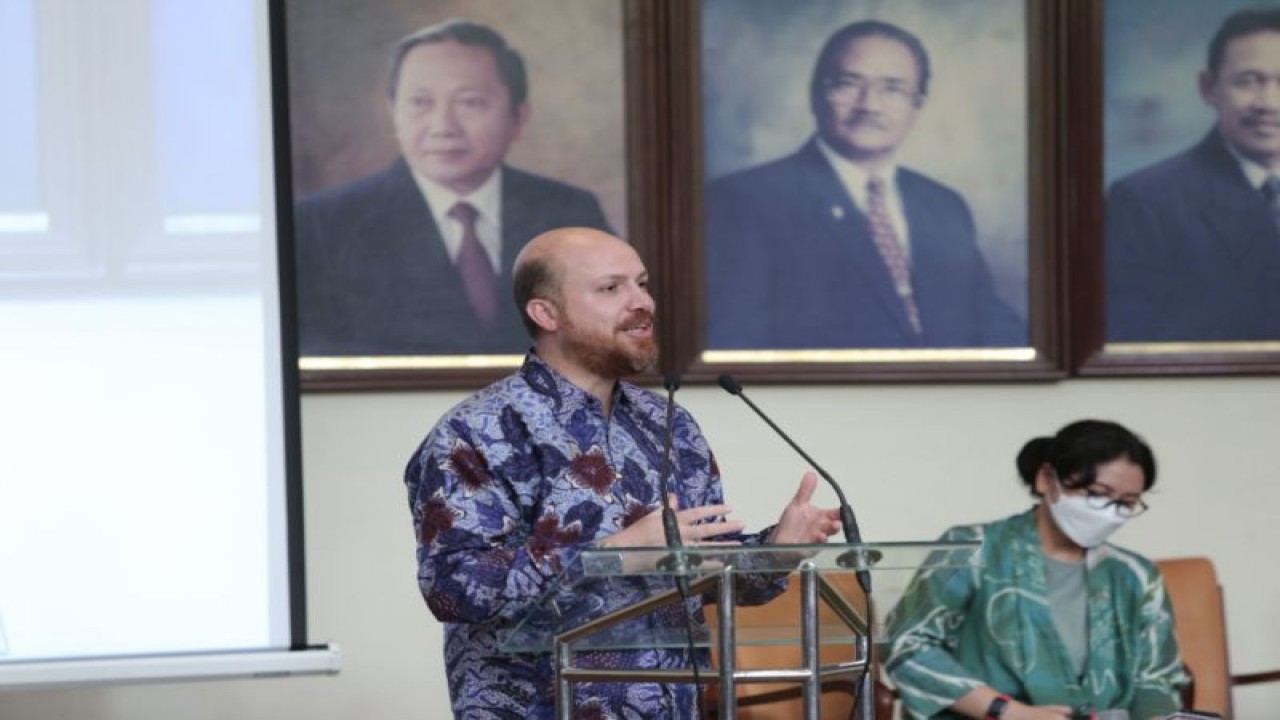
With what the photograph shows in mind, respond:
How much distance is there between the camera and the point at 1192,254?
527 cm

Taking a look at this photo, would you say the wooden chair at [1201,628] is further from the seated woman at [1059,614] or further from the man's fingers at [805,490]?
the man's fingers at [805,490]

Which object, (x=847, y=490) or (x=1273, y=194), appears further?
(x=1273, y=194)

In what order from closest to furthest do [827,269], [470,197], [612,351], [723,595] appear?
[723,595], [612,351], [470,197], [827,269]

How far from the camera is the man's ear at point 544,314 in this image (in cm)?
347

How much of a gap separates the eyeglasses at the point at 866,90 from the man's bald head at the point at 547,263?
1.69m

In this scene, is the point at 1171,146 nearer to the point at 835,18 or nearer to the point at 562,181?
the point at 835,18

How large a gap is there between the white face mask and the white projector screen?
166 cm

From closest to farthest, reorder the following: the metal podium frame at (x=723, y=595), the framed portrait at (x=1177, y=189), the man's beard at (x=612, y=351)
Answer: the metal podium frame at (x=723, y=595) < the man's beard at (x=612, y=351) < the framed portrait at (x=1177, y=189)

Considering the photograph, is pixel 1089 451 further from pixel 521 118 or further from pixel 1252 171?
pixel 521 118

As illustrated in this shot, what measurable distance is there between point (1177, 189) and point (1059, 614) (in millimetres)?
1329

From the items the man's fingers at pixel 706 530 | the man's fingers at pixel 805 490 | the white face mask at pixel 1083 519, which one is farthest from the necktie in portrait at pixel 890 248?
the man's fingers at pixel 706 530

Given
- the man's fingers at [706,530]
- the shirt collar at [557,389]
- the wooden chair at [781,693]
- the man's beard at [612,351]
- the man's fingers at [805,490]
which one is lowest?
the wooden chair at [781,693]

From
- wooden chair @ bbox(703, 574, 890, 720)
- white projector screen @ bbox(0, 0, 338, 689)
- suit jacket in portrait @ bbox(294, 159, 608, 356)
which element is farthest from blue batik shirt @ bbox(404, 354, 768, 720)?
suit jacket in portrait @ bbox(294, 159, 608, 356)

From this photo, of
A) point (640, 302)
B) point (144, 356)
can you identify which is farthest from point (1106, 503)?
point (144, 356)
